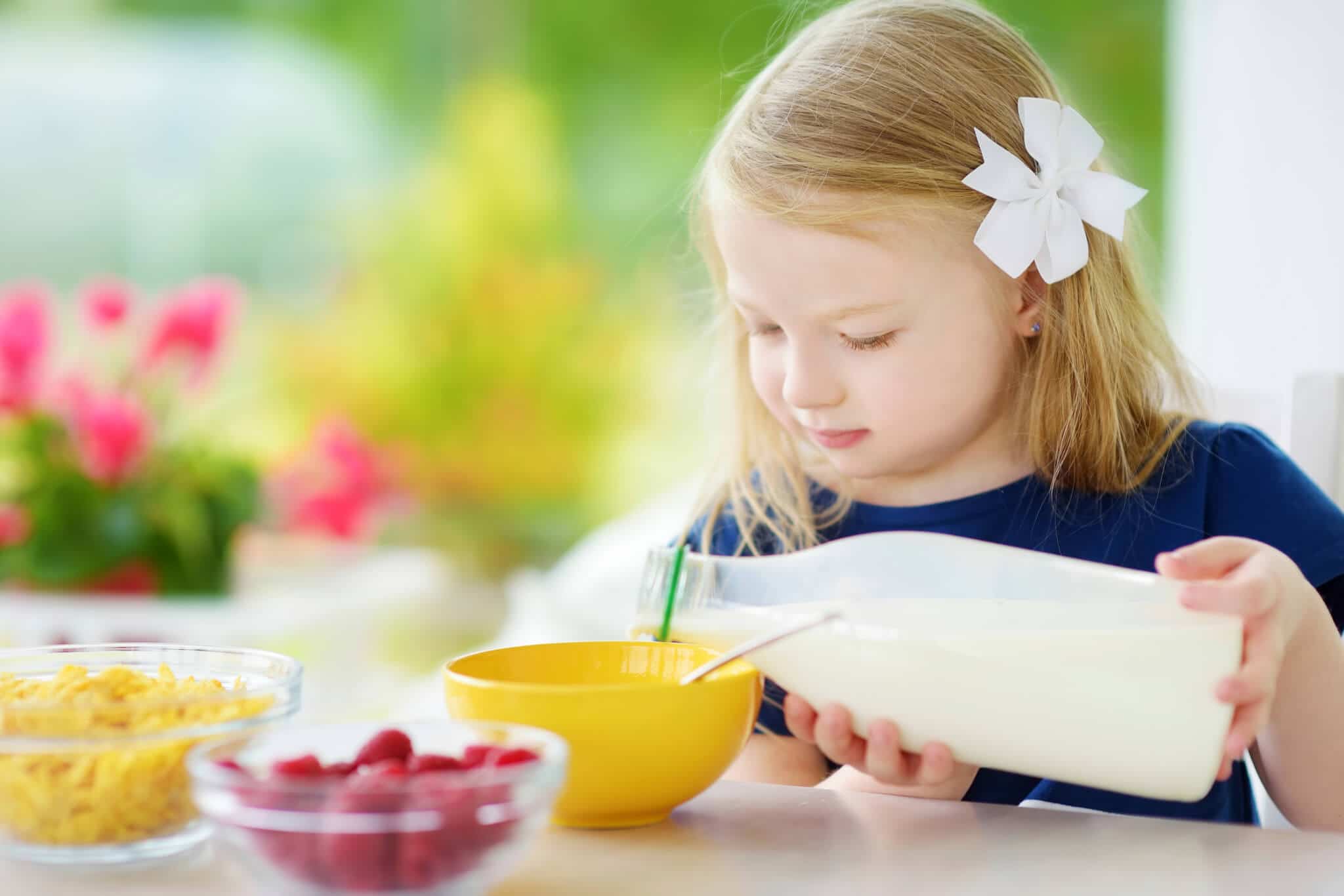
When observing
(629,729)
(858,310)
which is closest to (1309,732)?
(858,310)

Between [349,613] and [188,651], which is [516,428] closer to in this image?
[349,613]

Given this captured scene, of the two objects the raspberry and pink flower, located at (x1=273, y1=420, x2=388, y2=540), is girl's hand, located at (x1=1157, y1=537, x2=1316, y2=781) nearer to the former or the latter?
the raspberry

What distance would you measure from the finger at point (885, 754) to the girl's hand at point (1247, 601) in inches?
6.4

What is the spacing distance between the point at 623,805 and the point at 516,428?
11.7 feet

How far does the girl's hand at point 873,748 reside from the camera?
68 centimetres

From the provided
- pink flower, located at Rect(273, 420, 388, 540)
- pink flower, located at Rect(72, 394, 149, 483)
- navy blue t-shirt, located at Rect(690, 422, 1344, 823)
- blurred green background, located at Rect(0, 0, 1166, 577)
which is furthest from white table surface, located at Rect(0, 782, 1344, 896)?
blurred green background, located at Rect(0, 0, 1166, 577)

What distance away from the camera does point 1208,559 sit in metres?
0.69

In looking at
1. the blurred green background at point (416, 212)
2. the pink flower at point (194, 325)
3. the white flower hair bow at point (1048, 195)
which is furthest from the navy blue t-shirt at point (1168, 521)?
the blurred green background at point (416, 212)

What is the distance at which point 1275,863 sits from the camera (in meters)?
0.60

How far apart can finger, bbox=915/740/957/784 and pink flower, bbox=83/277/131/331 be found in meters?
1.52

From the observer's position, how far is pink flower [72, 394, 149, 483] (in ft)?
6.00

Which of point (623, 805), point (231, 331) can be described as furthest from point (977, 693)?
point (231, 331)

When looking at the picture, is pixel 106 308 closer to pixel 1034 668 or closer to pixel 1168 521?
pixel 1168 521

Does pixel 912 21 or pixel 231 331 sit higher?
pixel 912 21
